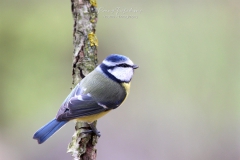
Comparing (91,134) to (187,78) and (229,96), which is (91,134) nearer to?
(187,78)

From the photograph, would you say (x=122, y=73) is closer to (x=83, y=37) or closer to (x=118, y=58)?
(x=118, y=58)

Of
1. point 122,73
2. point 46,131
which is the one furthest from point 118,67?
point 46,131

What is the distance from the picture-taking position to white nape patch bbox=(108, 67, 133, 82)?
1843mm

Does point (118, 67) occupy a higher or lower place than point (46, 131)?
higher

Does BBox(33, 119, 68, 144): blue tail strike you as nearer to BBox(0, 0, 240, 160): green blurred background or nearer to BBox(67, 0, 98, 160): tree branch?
BBox(67, 0, 98, 160): tree branch

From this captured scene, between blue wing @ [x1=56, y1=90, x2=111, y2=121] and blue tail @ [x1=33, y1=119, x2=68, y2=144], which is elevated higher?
blue wing @ [x1=56, y1=90, x2=111, y2=121]

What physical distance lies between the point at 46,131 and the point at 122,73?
56 centimetres

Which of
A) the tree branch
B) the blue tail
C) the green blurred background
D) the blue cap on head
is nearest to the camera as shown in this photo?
the blue tail

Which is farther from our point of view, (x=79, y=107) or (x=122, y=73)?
(x=122, y=73)

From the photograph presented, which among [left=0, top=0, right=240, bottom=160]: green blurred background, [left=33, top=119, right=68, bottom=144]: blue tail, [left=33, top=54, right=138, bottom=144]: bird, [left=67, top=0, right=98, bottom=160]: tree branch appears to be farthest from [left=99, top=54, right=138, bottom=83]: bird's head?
[left=0, top=0, right=240, bottom=160]: green blurred background

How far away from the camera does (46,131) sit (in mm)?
1650

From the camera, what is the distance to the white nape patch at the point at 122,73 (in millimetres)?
1843

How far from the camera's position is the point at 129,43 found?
3.54 m

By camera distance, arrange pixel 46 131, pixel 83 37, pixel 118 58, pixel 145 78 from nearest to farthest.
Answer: pixel 46 131 → pixel 118 58 → pixel 83 37 → pixel 145 78
